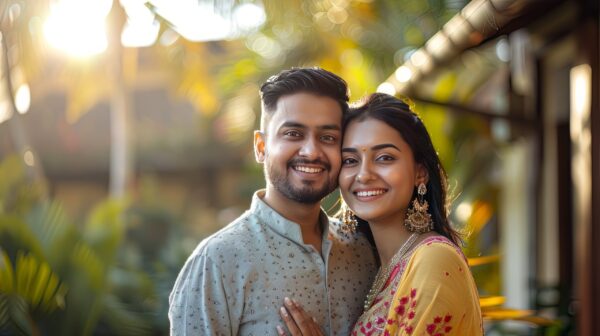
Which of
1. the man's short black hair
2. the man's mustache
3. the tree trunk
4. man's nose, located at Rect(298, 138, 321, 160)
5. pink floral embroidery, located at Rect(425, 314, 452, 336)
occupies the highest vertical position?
the tree trunk

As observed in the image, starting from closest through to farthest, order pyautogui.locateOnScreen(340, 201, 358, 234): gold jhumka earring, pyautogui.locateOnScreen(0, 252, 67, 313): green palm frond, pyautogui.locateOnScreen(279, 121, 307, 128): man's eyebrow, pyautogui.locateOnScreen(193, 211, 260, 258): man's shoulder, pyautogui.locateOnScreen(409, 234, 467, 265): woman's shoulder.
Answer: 1. pyautogui.locateOnScreen(409, 234, 467, 265): woman's shoulder
2. pyautogui.locateOnScreen(193, 211, 260, 258): man's shoulder
3. pyautogui.locateOnScreen(279, 121, 307, 128): man's eyebrow
4. pyautogui.locateOnScreen(340, 201, 358, 234): gold jhumka earring
5. pyautogui.locateOnScreen(0, 252, 67, 313): green palm frond

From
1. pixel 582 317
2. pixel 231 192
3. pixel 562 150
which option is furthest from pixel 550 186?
pixel 231 192

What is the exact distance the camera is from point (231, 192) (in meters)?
20.1

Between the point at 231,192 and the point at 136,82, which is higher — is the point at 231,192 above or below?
below

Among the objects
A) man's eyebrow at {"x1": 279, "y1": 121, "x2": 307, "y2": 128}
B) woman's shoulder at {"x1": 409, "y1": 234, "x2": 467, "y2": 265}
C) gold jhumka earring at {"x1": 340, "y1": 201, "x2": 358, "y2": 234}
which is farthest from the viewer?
gold jhumka earring at {"x1": 340, "y1": 201, "x2": 358, "y2": 234}

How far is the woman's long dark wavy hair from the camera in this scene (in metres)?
3.03

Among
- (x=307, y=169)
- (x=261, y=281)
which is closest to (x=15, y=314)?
(x=261, y=281)

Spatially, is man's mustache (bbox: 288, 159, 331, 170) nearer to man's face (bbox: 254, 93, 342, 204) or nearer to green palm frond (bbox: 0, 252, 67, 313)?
man's face (bbox: 254, 93, 342, 204)

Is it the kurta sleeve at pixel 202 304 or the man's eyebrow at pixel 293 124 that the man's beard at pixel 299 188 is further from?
the kurta sleeve at pixel 202 304

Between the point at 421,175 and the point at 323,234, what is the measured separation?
408 millimetres

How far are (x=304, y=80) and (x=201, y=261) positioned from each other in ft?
2.33

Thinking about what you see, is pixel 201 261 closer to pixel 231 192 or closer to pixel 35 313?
pixel 35 313

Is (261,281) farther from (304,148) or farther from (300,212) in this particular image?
(304,148)

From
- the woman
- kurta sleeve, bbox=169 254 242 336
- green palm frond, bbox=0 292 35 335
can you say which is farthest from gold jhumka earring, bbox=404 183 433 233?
green palm frond, bbox=0 292 35 335
